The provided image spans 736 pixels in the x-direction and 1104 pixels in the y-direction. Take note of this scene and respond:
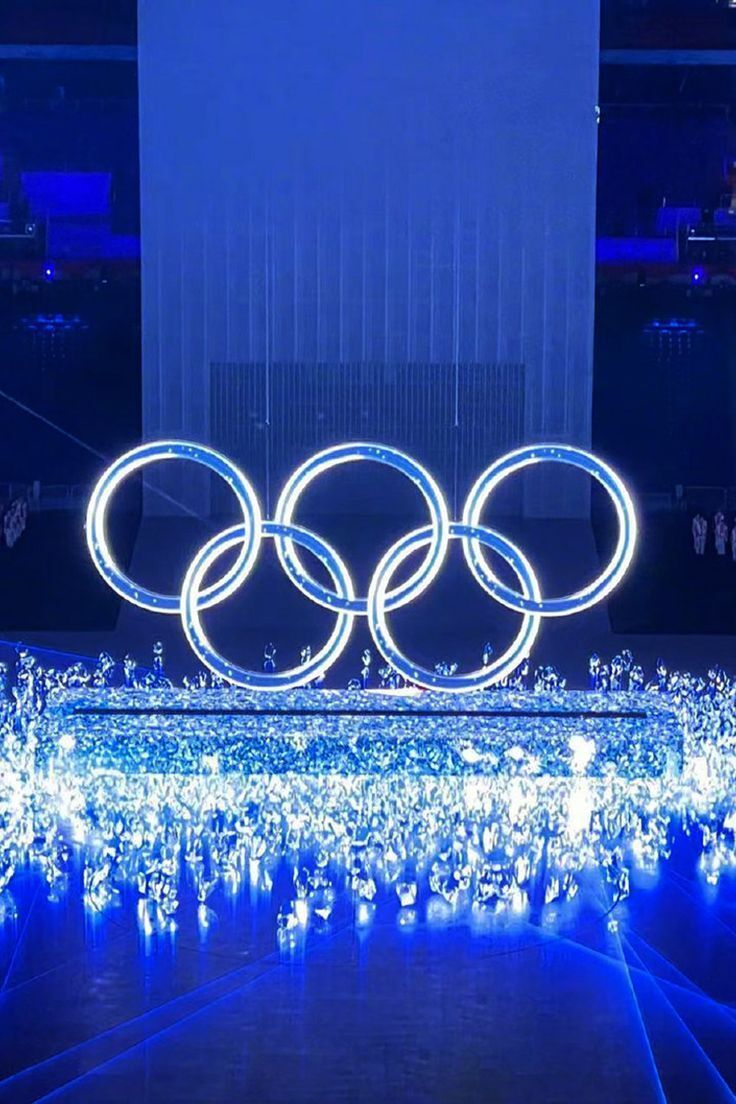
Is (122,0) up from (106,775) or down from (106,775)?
up

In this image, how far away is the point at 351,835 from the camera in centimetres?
845

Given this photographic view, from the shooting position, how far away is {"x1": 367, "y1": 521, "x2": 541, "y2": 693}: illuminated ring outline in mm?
9992

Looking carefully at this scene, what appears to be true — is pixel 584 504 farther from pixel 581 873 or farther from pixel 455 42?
pixel 581 873

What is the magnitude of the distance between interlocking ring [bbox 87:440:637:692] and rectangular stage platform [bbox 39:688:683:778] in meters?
0.82

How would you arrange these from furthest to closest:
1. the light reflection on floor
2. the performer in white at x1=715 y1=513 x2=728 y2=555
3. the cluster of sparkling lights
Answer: the performer in white at x1=715 y1=513 x2=728 y2=555 → the cluster of sparkling lights → the light reflection on floor

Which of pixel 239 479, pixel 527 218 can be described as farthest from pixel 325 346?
pixel 239 479

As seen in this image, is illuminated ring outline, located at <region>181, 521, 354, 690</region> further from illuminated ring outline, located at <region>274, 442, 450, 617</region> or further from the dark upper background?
the dark upper background

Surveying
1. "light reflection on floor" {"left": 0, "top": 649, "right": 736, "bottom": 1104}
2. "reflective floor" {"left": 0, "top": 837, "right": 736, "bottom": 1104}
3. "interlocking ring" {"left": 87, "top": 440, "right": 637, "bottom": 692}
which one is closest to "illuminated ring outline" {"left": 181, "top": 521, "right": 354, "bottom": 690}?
"interlocking ring" {"left": 87, "top": 440, "right": 637, "bottom": 692}

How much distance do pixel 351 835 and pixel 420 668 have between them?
2.00m

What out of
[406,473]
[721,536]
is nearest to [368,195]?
[721,536]

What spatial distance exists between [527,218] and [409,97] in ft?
5.44

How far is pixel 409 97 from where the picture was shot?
1606 cm

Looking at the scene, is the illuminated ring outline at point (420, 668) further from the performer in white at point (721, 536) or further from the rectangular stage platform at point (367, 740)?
the performer in white at point (721, 536)

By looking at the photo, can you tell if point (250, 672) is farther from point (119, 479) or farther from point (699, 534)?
point (699, 534)
